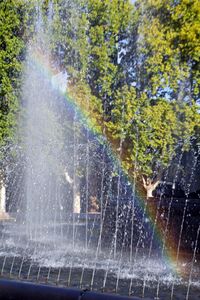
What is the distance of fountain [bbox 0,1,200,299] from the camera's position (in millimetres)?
6180

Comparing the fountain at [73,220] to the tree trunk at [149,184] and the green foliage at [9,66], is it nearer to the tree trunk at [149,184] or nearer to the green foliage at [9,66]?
the green foliage at [9,66]

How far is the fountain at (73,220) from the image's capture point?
20.3ft

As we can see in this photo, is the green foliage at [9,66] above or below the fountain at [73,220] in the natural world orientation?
above

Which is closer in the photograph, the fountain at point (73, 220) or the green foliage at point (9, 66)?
the fountain at point (73, 220)

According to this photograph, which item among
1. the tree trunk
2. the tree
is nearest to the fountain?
the tree

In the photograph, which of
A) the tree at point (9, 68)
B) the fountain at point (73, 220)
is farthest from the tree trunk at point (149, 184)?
the tree at point (9, 68)

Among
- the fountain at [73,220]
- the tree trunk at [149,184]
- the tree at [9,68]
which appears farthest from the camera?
the tree trunk at [149,184]

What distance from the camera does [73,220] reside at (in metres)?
15.9

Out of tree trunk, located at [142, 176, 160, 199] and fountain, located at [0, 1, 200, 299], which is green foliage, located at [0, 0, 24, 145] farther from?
tree trunk, located at [142, 176, 160, 199]

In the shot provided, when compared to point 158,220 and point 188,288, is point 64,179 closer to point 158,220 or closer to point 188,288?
point 158,220

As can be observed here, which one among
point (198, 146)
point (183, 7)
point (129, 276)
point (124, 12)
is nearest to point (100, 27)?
point (124, 12)

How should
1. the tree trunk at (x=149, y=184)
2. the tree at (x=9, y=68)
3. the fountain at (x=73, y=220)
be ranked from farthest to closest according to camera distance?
the tree trunk at (x=149, y=184) < the tree at (x=9, y=68) < the fountain at (x=73, y=220)

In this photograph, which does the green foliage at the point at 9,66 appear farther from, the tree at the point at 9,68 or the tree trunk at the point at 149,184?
the tree trunk at the point at 149,184

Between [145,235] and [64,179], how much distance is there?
→ 10.9 m
